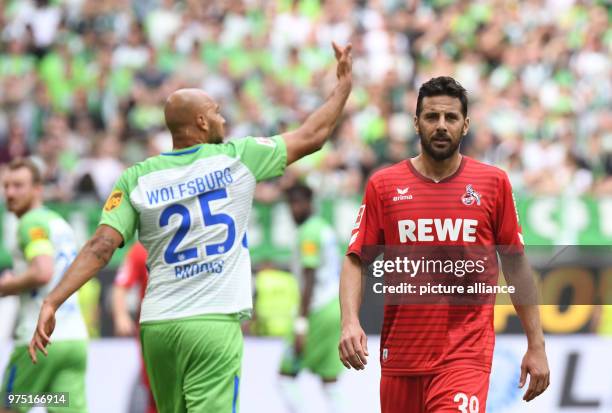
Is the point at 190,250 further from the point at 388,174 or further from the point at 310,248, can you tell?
the point at 310,248

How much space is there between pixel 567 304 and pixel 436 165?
534cm

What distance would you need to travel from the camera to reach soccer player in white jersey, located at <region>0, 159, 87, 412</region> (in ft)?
28.9

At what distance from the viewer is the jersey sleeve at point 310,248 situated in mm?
11992

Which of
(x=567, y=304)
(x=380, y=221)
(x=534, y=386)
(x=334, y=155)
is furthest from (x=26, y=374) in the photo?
(x=334, y=155)

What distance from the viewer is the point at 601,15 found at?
2030 cm

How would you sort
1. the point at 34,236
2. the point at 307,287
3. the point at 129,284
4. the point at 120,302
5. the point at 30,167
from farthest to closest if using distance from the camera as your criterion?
the point at 307,287
the point at 120,302
the point at 129,284
the point at 30,167
the point at 34,236

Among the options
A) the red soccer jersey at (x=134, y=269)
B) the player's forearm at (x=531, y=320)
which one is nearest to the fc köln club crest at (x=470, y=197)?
the player's forearm at (x=531, y=320)

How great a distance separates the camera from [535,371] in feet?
19.9

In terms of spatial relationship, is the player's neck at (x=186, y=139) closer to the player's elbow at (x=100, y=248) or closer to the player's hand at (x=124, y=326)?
the player's elbow at (x=100, y=248)

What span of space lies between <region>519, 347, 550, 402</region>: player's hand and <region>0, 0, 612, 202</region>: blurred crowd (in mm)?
10490

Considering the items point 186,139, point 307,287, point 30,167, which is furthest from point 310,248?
point 186,139

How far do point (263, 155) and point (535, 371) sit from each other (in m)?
1.97

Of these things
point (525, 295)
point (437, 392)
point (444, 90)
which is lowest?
point (437, 392)

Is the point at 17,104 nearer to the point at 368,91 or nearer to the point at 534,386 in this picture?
the point at 368,91
